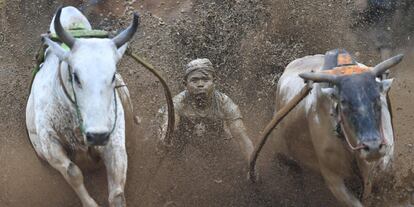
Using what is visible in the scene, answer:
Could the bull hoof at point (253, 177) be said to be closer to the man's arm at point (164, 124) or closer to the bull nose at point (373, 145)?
the man's arm at point (164, 124)

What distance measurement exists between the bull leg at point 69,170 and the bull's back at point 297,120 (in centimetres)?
180

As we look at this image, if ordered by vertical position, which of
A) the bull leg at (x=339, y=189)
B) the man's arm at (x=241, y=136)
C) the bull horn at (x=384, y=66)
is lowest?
the man's arm at (x=241, y=136)

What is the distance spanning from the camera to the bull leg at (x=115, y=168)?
250 inches

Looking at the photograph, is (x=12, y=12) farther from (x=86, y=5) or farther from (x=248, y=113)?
(x=248, y=113)

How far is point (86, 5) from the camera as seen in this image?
12.1 meters

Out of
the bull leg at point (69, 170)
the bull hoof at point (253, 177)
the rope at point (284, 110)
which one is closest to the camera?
the bull leg at point (69, 170)

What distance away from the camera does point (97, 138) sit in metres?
5.77

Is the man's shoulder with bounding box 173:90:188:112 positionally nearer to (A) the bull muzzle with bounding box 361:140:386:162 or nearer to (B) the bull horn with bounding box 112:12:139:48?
(B) the bull horn with bounding box 112:12:139:48

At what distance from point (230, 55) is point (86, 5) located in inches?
99.8

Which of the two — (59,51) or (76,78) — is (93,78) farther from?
(59,51)

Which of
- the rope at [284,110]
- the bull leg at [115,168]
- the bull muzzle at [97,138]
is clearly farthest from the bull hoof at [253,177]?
the bull muzzle at [97,138]

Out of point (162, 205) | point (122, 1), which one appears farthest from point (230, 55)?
point (162, 205)

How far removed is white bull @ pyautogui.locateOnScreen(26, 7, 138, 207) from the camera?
5.87m

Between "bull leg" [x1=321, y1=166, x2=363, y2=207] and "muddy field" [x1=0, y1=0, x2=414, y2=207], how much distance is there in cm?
29
